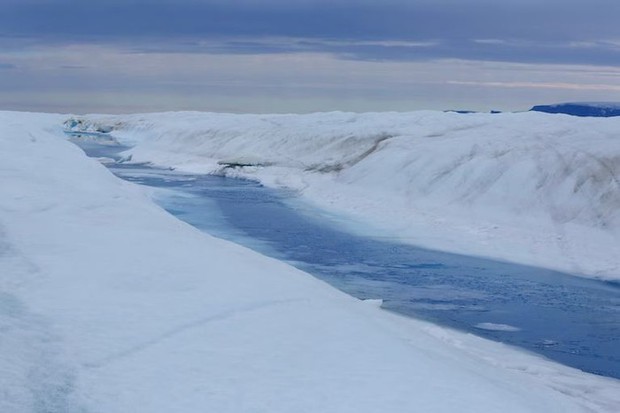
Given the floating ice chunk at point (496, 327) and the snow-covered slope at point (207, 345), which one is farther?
the floating ice chunk at point (496, 327)

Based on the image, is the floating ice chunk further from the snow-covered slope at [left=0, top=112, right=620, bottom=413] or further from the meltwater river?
the snow-covered slope at [left=0, top=112, right=620, bottom=413]

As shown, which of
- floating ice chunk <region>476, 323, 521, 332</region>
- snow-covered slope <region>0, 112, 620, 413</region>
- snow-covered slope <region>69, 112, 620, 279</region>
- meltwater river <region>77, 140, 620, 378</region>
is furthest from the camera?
snow-covered slope <region>69, 112, 620, 279</region>

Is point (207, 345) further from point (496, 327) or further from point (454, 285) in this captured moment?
point (454, 285)

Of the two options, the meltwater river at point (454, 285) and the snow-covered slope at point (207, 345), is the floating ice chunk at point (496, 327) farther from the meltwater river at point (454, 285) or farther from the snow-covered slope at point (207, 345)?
the snow-covered slope at point (207, 345)

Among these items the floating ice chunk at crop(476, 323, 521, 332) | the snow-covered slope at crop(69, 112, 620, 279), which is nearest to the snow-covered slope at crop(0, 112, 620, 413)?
the floating ice chunk at crop(476, 323, 521, 332)

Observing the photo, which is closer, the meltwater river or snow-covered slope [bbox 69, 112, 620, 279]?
the meltwater river

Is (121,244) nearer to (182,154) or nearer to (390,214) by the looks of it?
(390,214)

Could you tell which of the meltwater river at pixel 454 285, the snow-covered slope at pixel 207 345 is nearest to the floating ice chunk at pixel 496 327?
the meltwater river at pixel 454 285

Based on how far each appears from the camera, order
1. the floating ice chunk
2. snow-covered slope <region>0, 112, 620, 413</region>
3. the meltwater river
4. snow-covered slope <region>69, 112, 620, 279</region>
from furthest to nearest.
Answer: snow-covered slope <region>69, 112, 620, 279</region>, the floating ice chunk, the meltwater river, snow-covered slope <region>0, 112, 620, 413</region>

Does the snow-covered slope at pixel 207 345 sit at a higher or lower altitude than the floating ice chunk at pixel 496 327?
higher
